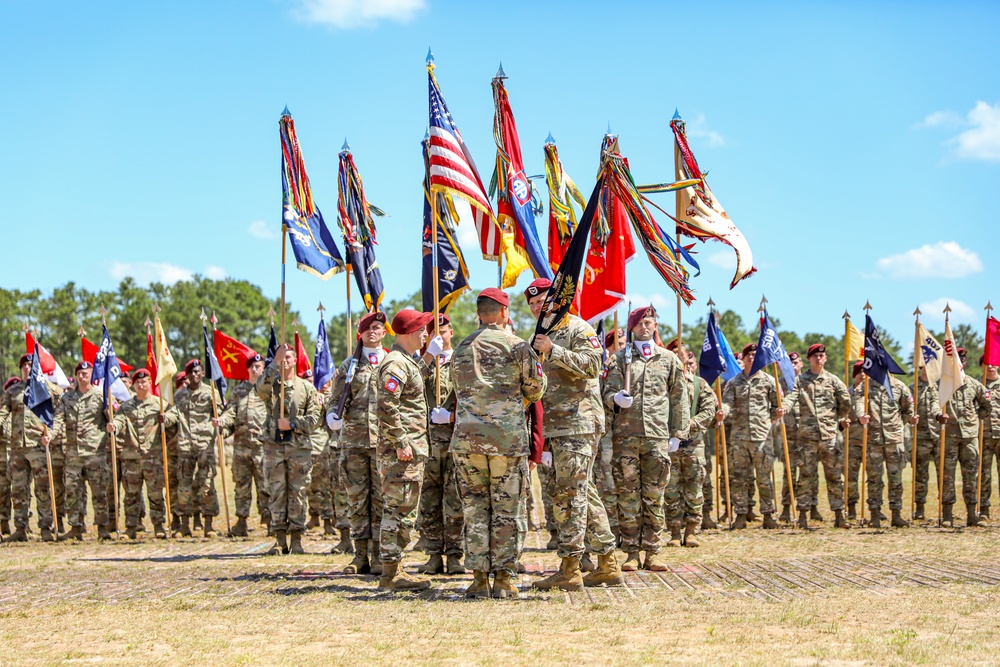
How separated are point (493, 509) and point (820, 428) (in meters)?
8.70

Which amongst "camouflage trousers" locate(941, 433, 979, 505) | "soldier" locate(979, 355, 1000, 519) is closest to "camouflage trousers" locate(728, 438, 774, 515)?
"camouflage trousers" locate(941, 433, 979, 505)

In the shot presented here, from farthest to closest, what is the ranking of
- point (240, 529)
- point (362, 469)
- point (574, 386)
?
point (240, 529), point (362, 469), point (574, 386)

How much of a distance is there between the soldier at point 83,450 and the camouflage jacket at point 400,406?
8031mm

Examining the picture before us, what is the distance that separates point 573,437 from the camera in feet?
26.6

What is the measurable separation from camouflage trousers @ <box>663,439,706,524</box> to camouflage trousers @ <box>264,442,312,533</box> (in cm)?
428

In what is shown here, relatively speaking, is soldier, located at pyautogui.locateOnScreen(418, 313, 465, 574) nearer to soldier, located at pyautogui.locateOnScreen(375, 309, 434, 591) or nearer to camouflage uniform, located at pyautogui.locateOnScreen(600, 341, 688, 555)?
soldier, located at pyautogui.locateOnScreen(375, 309, 434, 591)

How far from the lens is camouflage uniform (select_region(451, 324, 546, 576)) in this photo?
25.2ft

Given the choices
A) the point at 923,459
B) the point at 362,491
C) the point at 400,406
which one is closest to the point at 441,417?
the point at 400,406

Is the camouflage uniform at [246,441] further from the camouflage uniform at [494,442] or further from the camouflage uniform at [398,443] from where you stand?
the camouflage uniform at [494,442]

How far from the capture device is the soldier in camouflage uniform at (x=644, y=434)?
985cm

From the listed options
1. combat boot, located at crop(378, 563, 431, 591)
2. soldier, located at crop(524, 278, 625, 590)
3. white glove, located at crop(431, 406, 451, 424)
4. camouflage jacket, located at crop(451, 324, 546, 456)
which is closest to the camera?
camouflage jacket, located at crop(451, 324, 546, 456)

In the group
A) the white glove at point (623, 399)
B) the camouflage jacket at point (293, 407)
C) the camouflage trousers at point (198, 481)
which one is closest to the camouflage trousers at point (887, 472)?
the white glove at point (623, 399)

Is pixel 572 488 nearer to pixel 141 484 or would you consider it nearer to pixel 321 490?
pixel 321 490

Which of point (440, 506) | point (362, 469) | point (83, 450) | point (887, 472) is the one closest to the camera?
point (362, 469)
